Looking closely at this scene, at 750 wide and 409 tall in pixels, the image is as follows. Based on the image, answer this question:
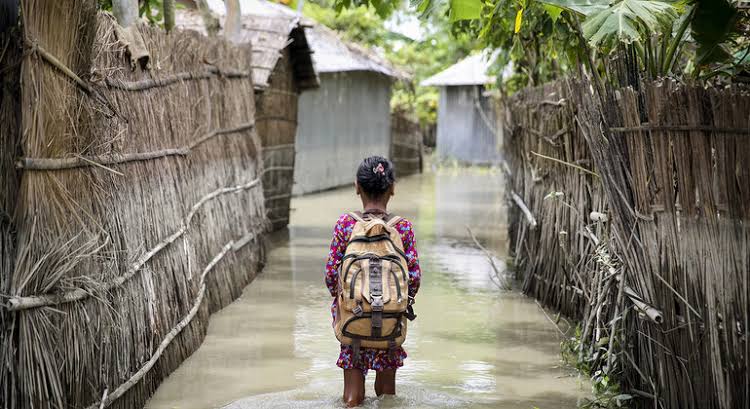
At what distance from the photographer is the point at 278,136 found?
1276cm

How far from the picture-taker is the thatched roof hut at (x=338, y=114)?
19406mm

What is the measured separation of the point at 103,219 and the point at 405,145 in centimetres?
2185

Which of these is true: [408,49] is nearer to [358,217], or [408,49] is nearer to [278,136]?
[278,136]

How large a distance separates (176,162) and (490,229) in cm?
777

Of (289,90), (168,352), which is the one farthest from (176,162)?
(289,90)

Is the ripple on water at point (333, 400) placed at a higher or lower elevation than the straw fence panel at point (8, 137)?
lower

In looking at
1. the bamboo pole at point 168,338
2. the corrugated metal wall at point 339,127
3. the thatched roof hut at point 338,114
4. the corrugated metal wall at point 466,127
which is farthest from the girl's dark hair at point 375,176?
the corrugated metal wall at point 466,127

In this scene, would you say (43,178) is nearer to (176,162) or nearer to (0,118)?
(0,118)

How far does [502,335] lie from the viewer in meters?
7.50

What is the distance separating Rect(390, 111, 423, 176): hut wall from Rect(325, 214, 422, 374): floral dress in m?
20.3

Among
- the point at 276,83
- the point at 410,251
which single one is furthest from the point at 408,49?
the point at 410,251

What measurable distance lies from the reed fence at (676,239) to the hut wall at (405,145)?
20.2 m

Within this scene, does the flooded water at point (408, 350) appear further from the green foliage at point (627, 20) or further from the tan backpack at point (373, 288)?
the green foliage at point (627, 20)

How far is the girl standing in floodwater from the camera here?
195 inches
